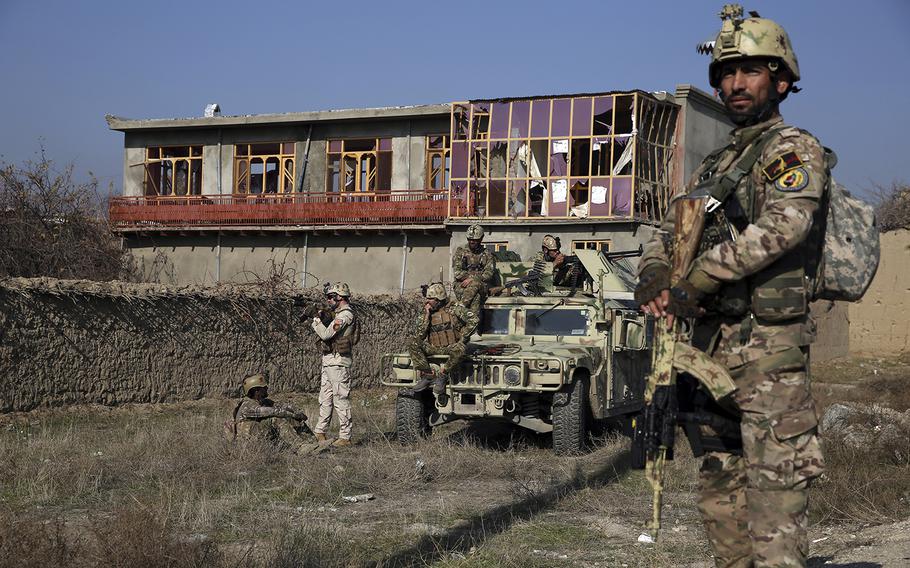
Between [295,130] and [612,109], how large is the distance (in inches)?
371

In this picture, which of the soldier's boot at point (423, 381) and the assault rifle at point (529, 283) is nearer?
the soldier's boot at point (423, 381)

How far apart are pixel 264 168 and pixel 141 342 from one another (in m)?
17.0

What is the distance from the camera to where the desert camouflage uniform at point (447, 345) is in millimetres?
10070

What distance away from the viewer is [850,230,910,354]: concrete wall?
20.6m

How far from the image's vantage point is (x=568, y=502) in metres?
7.41

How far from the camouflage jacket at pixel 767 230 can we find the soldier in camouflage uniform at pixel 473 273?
6.88 m

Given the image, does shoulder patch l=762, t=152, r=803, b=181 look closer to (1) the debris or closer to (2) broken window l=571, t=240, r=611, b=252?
(1) the debris

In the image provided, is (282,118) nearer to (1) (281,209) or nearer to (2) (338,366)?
(1) (281,209)

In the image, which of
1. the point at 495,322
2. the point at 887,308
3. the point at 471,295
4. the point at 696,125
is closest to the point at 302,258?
the point at 696,125

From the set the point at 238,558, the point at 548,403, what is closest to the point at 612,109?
the point at 548,403

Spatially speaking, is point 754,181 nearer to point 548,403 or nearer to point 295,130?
point 548,403

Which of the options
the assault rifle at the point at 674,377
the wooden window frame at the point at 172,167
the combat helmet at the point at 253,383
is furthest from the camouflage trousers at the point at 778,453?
the wooden window frame at the point at 172,167

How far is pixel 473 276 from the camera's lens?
1108cm

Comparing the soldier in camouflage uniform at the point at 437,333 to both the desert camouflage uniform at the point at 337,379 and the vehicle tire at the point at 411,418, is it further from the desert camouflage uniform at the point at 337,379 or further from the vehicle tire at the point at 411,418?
→ the desert camouflage uniform at the point at 337,379
